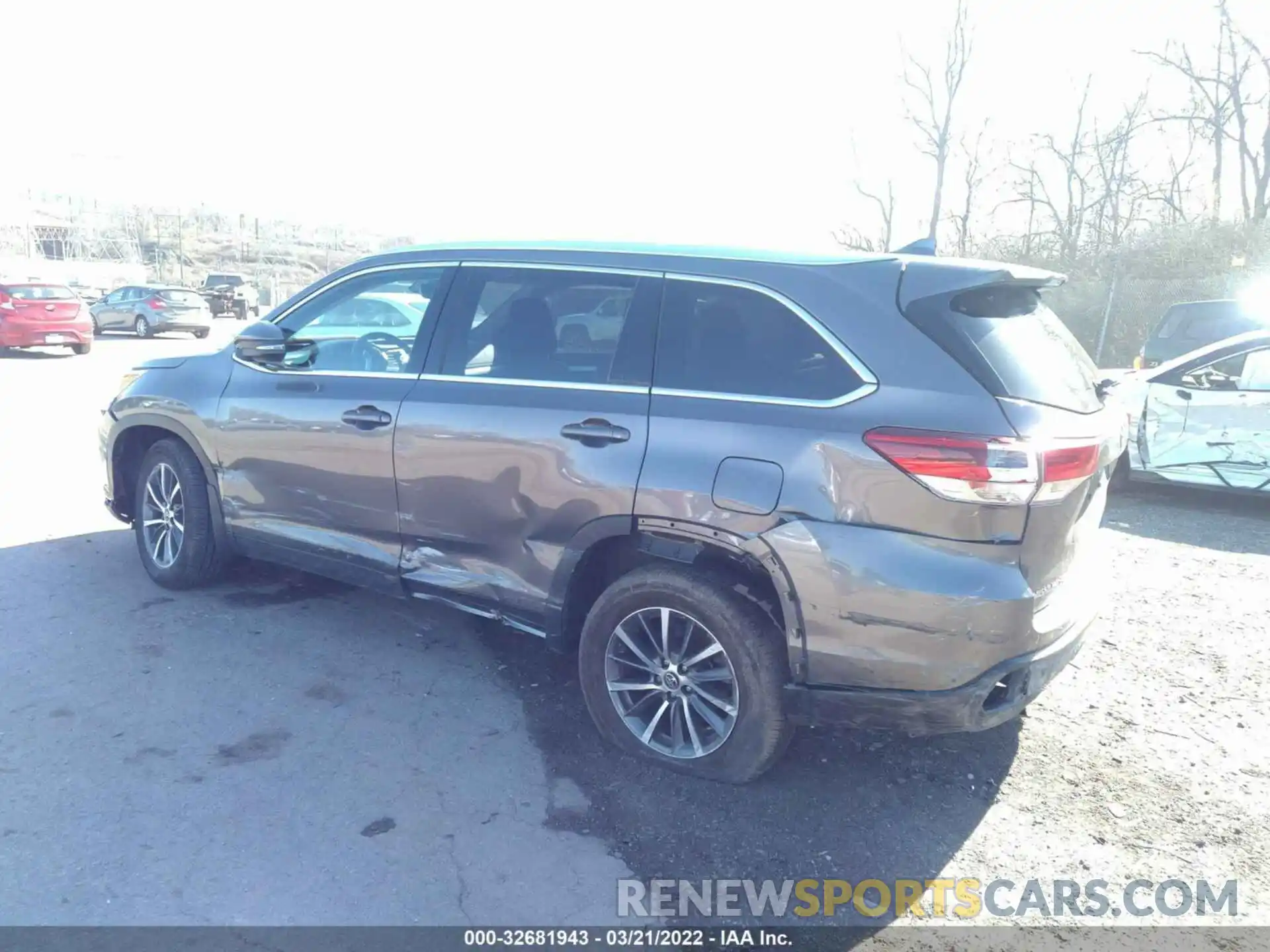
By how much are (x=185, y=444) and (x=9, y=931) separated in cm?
305

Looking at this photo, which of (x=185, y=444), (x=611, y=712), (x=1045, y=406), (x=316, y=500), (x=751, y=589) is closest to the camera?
(x=1045, y=406)

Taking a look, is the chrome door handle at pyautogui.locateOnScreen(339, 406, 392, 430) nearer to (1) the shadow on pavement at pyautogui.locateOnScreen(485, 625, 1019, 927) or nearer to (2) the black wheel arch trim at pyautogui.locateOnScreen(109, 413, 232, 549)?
(2) the black wheel arch trim at pyautogui.locateOnScreen(109, 413, 232, 549)

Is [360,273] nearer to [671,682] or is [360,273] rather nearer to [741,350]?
[741,350]

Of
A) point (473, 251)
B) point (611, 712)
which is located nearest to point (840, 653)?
point (611, 712)

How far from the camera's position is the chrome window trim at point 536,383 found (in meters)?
3.71

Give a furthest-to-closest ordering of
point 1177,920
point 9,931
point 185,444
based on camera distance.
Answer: point 185,444, point 1177,920, point 9,931

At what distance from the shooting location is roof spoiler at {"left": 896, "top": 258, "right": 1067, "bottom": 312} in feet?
10.8

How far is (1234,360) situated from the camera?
26.0 ft

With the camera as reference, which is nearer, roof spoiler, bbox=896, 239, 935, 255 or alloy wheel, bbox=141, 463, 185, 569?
roof spoiler, bbox=896, 239, 935, 255

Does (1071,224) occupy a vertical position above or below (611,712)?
above

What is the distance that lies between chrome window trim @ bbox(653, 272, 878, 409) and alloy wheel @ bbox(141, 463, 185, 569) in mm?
3167

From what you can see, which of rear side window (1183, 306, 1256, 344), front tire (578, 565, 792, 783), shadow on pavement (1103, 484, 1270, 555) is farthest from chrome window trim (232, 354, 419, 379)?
rear side window (1183, 306, 1256, 344)

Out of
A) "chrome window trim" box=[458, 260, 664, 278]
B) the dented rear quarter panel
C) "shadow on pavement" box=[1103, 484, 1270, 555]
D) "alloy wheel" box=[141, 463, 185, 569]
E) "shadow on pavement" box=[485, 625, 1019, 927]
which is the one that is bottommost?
"shadow on pavement" box=[485, 625, 1019, 927]

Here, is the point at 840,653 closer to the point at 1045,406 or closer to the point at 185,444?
the point at 1045,406
